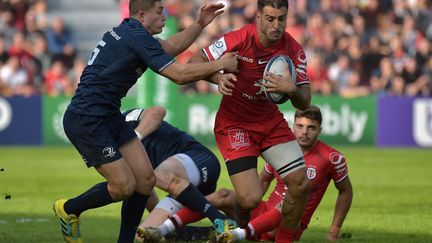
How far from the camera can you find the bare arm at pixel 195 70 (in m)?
7.85

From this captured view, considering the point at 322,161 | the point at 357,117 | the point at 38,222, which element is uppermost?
the point at 322,161

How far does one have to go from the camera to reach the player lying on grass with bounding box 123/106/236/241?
29.3ft

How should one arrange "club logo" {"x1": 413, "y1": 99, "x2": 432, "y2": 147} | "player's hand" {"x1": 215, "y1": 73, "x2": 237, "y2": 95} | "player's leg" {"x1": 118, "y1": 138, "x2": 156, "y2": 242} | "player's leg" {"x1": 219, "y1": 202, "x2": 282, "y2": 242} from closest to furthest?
1. "player's hand" {"x1": 215, "y1": 73, "x2": 237, "y2": 95}
2. "player's leg" {"x1": 118, "y1": 138, "x2": 156, "y2": 242}
3. "player's leg" {"x1": 219, "y1": 202, "x2": 282, "y2": 242}
4. "club logo" {"x1": 413, "y1": 99, "x2": 432, "y2": 147}

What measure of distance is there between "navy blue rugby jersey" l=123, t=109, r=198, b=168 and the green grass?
0.88m

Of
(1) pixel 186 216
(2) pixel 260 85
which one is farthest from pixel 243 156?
(1) pixel 186 216

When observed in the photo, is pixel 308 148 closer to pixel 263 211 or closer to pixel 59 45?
pixel 263 211

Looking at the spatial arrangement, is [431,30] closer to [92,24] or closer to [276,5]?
[92,24]

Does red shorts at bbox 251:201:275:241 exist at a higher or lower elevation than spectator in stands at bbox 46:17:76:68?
higher

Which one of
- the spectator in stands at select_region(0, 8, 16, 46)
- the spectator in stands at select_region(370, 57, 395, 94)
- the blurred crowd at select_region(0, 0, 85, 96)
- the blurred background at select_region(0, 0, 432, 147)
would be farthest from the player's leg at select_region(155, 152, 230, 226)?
the spectator in stands at select_region(0, 8, 16, 46)

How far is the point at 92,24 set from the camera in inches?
1100

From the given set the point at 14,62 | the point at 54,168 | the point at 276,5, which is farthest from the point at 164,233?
the point at 14,62

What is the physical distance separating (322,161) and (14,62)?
16.6 meters

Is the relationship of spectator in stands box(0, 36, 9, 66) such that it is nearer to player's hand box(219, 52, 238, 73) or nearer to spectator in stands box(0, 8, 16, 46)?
spectator in stands box(0, 8, 16, 46)

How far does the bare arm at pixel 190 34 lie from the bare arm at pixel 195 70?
1.82ft
